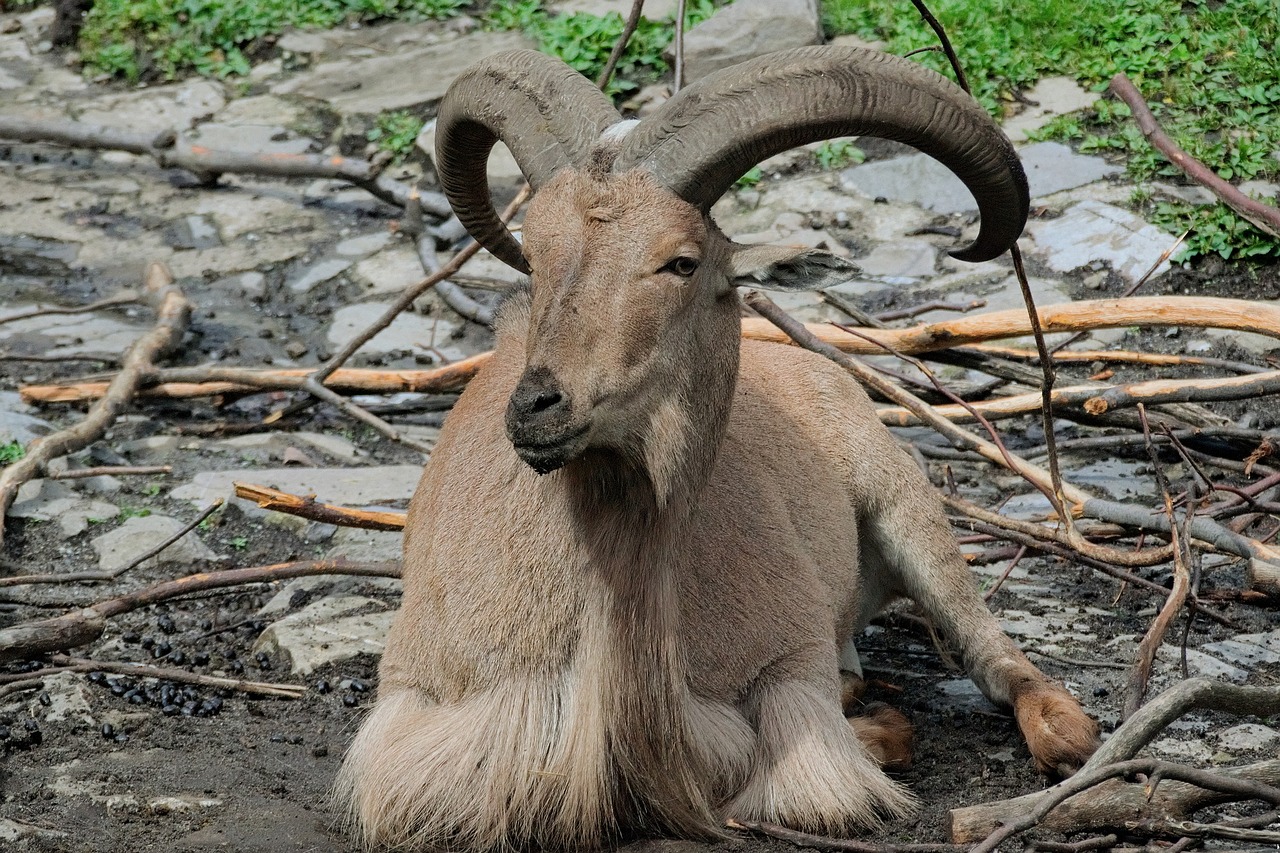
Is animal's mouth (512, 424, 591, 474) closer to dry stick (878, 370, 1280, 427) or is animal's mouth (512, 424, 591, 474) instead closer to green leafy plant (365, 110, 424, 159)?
dry stick (878, 370, 1280, 427)

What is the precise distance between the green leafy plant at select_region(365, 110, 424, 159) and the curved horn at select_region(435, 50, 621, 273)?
5671 millimetres

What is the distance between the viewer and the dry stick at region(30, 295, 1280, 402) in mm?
5891

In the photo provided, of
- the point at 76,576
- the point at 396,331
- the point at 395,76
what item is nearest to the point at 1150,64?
the point at 396,331

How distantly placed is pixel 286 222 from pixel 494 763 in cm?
666

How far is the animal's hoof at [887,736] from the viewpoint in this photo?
14.5ft

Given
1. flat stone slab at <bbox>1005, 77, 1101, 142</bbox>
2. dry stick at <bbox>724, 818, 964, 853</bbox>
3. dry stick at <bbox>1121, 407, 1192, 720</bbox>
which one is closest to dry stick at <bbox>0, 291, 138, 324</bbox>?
dry stick at <bbox>724, 818, 964, 853</bbox>

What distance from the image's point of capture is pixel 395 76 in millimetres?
10789

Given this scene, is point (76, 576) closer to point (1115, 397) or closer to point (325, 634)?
point (325, 634)

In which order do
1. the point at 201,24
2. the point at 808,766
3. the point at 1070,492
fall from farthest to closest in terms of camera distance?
the point at 201,24, the point at 1070,492, the point at 808,766

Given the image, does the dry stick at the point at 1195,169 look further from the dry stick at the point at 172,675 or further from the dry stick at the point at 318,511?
the dry stick at the point at 172,675

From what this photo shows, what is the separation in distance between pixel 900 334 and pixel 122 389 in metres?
3.81

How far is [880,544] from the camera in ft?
18.4

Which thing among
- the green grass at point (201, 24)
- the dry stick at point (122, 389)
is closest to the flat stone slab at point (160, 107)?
the green grass at point (201, 24)

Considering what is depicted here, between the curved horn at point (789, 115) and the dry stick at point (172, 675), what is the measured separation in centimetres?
228
